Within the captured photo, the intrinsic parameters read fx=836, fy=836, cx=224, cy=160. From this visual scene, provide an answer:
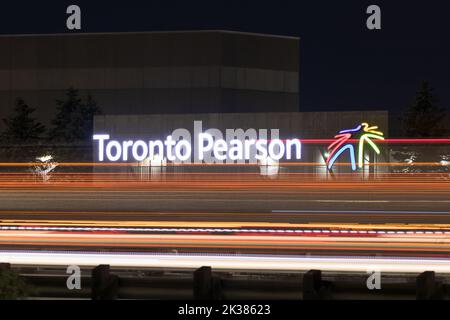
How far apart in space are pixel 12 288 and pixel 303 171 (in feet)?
88.4

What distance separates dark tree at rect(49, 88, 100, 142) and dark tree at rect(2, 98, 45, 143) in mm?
1137

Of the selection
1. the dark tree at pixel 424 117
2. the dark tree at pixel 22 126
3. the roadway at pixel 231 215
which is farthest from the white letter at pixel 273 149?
the dark tree at pixel 22 126

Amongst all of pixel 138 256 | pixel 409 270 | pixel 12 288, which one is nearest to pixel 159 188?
pixel 138 256

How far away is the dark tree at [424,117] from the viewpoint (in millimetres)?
46375

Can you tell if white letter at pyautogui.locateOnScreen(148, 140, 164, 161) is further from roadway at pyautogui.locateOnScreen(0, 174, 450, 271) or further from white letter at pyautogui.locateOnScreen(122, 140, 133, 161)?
roadway at pyautogui.locateOnScreen(0, 174, 450, 271)

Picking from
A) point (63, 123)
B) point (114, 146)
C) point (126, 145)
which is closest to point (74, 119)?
point (63, 123)

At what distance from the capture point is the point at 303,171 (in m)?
33.7

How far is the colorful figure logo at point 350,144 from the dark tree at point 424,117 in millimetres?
12825

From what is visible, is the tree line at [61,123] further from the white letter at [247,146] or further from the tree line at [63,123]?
the white letter at [247,146]

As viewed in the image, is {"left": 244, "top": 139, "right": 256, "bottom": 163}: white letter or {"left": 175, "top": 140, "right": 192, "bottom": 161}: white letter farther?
{"left": 175, "top": 140, "right": 192, "bottom": 161}: white letter

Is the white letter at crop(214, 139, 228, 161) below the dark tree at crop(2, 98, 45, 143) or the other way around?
below

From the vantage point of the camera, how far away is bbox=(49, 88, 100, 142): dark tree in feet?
171

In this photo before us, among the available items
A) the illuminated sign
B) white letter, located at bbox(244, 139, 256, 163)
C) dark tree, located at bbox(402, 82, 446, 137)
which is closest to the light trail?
the illuminated sign

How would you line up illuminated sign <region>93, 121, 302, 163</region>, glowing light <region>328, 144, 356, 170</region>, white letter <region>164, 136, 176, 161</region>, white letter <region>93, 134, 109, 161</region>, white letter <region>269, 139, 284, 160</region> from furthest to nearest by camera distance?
white letter <region>93, 134, 109, 161</region>
white letter <region>164, 136, 176, 161</region>
illuminated sign <region>93, 121, 302, 163</region>
white letter <region>269, 139, 284, 160</region>
glowing light <region>328, 144, 356, 170</region>
